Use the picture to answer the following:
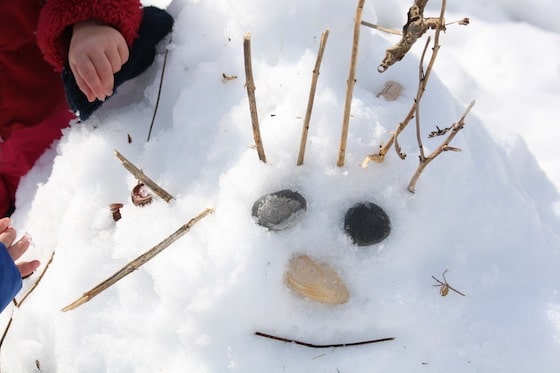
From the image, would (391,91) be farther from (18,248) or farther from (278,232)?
(18,248)

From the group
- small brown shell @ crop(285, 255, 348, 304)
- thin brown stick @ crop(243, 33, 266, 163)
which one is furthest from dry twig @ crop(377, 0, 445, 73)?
small brown shell @ crop(285, 255, 348, 304)

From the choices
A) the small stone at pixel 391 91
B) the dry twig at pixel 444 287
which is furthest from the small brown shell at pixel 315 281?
the small stone at pixel 391 91

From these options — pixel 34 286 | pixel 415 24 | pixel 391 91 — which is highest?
pixel 415 24

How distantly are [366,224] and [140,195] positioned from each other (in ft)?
1.85

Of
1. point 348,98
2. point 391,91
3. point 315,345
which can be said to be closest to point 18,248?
point 315,345

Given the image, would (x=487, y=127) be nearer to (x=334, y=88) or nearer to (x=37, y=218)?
(x=334, y=88)

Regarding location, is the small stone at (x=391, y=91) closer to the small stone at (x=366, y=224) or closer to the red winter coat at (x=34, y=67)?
the small stone at (x=366, y=224)

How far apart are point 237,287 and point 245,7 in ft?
2.52

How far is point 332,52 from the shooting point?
1.32 metres

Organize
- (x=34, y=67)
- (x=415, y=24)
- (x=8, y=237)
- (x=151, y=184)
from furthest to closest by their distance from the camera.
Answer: (x=34, y=67), (x=8, y=237), (x=151, y=184), (x=415, y=24)

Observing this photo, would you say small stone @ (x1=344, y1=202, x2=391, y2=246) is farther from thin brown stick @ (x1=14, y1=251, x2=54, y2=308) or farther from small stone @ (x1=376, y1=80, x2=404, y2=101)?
thin brown stick @ (x1=14, y1=251, x2=54, y2=308)

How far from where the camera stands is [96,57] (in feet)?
4.40

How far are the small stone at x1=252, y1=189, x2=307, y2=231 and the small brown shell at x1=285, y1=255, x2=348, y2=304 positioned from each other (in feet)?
0.28

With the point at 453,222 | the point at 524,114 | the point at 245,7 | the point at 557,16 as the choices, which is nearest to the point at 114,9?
the point at 245,7
